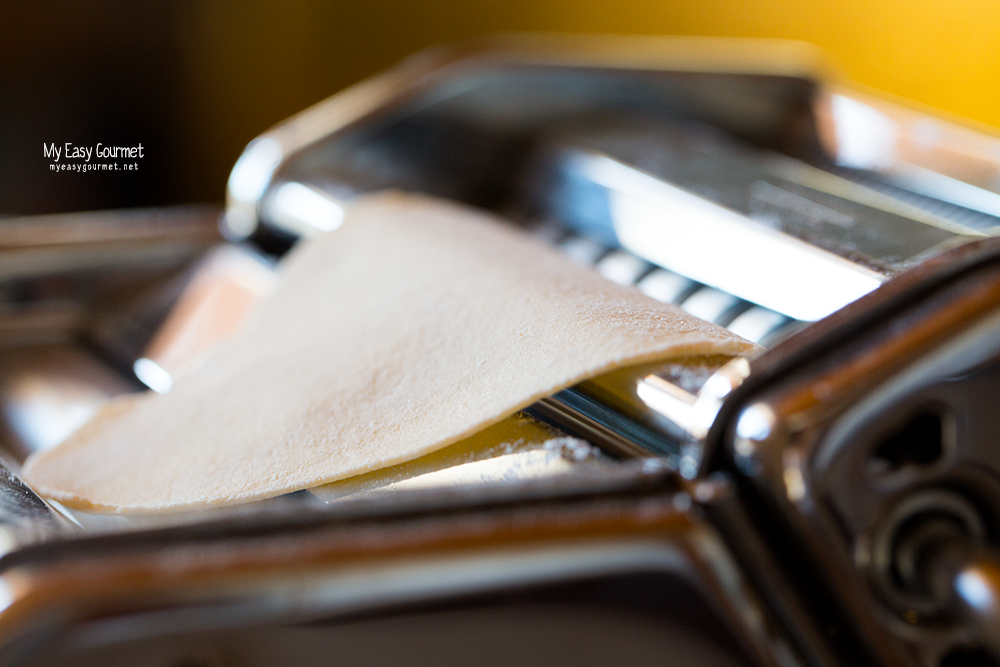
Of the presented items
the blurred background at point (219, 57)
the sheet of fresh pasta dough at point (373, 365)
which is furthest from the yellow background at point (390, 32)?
→ the sheet of fresh pasta dough at point (373, 365)

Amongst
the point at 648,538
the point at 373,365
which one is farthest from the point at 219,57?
the point at 648,538

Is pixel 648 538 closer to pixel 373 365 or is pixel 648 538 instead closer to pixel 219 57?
pixel 373 365

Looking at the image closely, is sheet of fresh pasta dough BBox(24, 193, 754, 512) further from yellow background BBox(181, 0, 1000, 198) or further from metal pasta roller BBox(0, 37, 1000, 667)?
yellow background BBox(181, 0, 1000, 198)

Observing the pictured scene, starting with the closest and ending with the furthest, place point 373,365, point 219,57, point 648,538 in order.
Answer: point 648,538, point 373,365, point 219,57

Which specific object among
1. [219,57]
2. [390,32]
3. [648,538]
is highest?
[390,32]

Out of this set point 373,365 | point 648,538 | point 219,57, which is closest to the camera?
point 648,538

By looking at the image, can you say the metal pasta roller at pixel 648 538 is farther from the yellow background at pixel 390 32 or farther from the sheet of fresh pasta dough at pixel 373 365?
the yellow background at pixel 390 32
